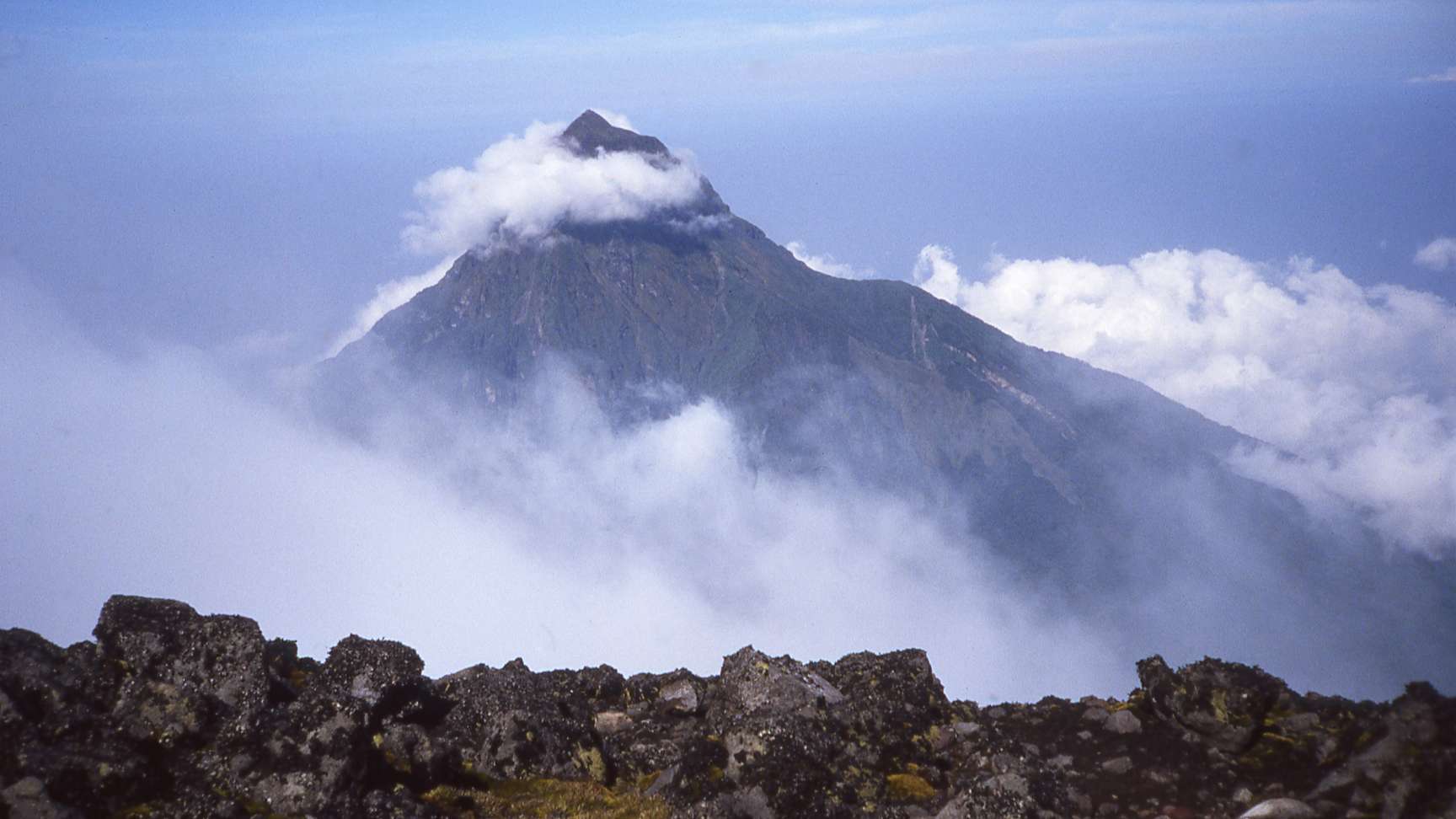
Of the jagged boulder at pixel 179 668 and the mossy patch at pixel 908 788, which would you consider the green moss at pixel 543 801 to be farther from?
the mossy patch at pixel 908 788

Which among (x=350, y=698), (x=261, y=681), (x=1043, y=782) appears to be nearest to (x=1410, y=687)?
(x=1043, y=782)

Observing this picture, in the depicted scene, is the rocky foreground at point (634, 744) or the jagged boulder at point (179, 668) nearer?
the rocky foreground at point (634, 744)

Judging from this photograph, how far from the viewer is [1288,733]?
17625 mm

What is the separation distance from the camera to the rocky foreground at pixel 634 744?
13852mm

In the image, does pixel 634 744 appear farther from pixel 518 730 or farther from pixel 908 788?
pixel 908 788

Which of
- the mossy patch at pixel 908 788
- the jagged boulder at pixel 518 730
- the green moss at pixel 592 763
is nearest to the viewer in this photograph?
the mossy patch at pixel 908 788

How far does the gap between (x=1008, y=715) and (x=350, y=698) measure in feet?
46.9

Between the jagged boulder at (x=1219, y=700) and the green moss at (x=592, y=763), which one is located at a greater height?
the jagged boulder at (x=1219, y=700)

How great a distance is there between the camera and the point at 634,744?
69.2ft

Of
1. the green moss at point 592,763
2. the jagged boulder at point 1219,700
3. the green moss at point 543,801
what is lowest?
the green moss at point 543,801

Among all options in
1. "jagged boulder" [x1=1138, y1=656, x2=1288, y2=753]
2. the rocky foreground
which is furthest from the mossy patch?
"jagged boulder" [x1=1138, y1=656, x2=1288, y2=753]

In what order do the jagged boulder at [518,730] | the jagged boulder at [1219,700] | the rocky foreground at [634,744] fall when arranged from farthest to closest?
the jagged boulder at [518,730] < the jagged boulder at [1219,700] < the rocky foreground at [634,744]

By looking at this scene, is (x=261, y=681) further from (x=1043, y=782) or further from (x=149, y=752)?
(x=1043, y=782)

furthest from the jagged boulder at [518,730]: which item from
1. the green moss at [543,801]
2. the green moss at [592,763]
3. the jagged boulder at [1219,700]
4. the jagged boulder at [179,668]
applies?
the jagged boulder at [1219,700]
